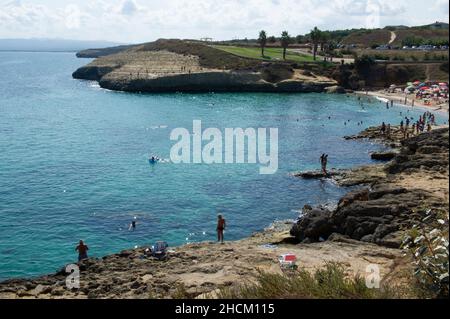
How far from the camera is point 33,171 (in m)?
44.5

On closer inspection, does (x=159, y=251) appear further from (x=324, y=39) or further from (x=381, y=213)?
(x=324, y=39)

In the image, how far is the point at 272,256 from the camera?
2184cm

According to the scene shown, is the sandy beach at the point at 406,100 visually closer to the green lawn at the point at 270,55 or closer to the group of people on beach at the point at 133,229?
the green lawn at the point at 270,55

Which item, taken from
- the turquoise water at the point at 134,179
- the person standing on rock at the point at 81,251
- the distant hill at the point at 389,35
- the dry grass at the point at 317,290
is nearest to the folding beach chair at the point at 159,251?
the person standing on rock at the point at 81,251

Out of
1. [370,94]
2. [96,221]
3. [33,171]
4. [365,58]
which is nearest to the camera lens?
[96,221]

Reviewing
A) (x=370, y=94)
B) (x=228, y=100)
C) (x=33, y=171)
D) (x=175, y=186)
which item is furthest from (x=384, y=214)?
(x=370, y=94)

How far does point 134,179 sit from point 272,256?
22.7 m

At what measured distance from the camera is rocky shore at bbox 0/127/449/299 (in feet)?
62.1

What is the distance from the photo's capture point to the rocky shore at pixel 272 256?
1894 centimetres

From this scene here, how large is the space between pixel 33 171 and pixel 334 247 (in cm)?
3051

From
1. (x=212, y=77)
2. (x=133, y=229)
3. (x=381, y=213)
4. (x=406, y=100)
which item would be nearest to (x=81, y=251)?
(x=133, y=229)

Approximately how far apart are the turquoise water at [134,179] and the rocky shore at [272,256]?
4.52 meters

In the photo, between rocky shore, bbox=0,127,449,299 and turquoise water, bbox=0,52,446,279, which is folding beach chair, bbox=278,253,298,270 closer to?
rocky shore, bbox=0,127,449,299
